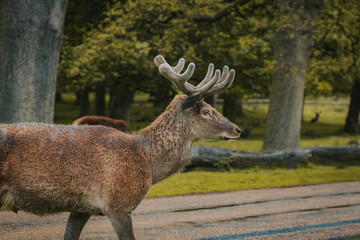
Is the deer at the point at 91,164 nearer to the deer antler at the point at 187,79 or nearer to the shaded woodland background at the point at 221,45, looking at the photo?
the deer antler at the point at 187,79

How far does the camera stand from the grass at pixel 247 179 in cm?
1226

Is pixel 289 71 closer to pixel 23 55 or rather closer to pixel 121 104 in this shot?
pixel 121 104

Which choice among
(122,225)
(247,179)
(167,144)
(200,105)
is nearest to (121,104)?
(247,179)

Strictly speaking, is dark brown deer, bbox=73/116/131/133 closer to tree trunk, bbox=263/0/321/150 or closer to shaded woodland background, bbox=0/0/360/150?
shaded woodland background, bbox=0/0/360/150

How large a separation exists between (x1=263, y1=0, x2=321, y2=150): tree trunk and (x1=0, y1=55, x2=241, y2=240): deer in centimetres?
1224

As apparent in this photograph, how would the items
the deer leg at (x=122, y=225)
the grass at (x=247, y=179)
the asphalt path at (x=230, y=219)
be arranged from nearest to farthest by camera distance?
1. the deer leg at (x=122, y=225)
2. the asphalt path at (x=230, y=219)
3. the grass at (x=247, y=179)

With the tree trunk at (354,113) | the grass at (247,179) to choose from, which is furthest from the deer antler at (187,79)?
the tree trunk at (354,113)

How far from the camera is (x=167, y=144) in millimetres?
6125

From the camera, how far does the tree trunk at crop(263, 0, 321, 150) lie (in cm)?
1783

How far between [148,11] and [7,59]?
33.8ft

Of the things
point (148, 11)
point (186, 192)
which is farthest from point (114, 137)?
point (148, 11)

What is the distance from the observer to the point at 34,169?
5.28 m

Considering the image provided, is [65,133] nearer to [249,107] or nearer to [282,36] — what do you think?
[282,36]

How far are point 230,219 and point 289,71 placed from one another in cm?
1027
